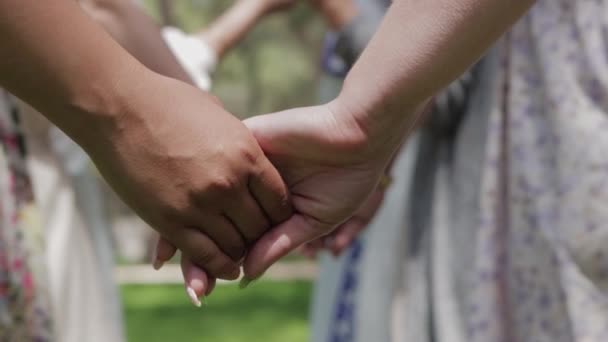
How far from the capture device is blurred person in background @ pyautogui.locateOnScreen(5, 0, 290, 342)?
4.26 ft

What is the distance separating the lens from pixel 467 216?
115 centimetres

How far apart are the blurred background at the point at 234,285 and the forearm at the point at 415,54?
5.84ft

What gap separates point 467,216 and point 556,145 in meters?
0.19

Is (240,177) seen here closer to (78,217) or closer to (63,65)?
(63,65)

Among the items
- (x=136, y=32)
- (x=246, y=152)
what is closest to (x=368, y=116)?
(x=246, y=152)

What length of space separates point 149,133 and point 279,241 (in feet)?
0.55

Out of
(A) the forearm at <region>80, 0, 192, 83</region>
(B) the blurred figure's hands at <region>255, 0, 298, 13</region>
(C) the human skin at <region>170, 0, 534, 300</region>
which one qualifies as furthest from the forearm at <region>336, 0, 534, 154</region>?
(B) the blurred figure's hands at <region>255, 0, 298, 13</region>

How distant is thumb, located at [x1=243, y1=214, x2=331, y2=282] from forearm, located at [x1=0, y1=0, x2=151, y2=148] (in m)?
0.20

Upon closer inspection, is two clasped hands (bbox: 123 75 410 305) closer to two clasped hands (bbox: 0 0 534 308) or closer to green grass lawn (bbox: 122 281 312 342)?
two clasped hands (bbox: 0 0 534 308)

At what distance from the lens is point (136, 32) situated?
109cm

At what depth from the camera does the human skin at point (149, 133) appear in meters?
0.75

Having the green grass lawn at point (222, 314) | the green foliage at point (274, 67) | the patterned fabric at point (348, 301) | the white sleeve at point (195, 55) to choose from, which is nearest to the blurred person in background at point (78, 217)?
the white sleeve at point (195, 55)

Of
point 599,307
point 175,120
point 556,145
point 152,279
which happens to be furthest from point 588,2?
point 152,279

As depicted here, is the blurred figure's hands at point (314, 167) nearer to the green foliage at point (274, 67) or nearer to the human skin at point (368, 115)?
the human skin at point (368, 115)
